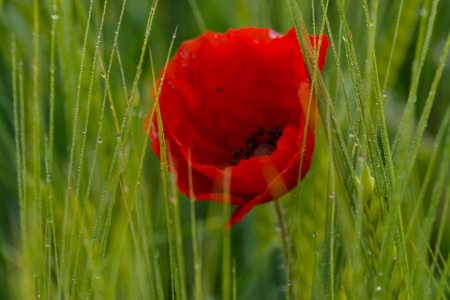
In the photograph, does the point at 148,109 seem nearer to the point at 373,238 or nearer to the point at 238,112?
the point at 238,112

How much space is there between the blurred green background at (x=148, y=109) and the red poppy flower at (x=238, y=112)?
0.11 ft

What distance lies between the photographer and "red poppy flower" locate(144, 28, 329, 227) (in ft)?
0.93

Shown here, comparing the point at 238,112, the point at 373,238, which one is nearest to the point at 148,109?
the point at 238,112

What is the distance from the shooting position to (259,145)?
1.37 ft

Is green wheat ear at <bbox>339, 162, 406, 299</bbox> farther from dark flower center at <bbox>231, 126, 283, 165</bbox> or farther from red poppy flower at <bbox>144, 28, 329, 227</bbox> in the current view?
dark flower center at <bbox>231, 126, 283, 165</bbox>

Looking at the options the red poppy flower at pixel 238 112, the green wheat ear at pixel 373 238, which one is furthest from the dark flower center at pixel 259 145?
the green wheat ear at pixel 373 238

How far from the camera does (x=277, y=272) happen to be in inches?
19.7

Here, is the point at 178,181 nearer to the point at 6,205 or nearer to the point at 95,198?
the point at 95,198

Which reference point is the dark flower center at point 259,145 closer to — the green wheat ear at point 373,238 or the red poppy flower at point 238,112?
the red poppy flower at point 238,112

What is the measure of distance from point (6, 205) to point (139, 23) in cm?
24

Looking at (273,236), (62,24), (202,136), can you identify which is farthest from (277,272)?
(62,24)

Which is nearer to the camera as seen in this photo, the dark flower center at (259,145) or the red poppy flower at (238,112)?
the red poppy flower at (238,112)

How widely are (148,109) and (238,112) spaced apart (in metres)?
0.08

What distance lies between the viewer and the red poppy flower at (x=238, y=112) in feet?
0.93
